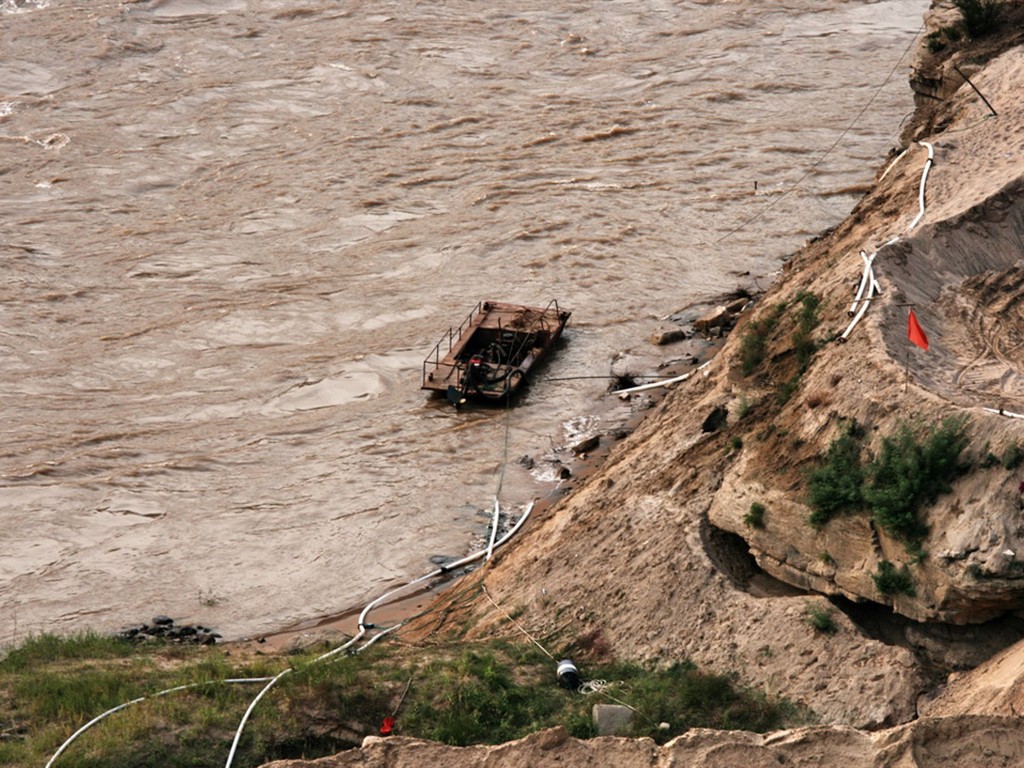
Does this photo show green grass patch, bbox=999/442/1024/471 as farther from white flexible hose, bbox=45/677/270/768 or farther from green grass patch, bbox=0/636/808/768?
white flexible hose, bbox=45/677/270/768

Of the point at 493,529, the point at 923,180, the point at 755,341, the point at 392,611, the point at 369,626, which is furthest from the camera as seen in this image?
the point at 493,529

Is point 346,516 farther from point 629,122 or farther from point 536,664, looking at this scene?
point 629,122

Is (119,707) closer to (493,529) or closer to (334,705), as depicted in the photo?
(334,705)

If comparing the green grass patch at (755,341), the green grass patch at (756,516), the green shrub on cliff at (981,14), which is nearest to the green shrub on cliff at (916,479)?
the green grass patch at (756,516)

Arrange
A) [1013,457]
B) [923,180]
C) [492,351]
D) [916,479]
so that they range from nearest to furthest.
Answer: [1013,457] → [916,479] → [923,180] → [492,351]

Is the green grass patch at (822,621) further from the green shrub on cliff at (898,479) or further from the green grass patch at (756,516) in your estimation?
the green grass patch at (756,516)

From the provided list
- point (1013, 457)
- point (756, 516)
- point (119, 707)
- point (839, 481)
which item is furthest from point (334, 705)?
point (1013, 457)

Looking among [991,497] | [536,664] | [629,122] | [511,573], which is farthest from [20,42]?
[991,497]
